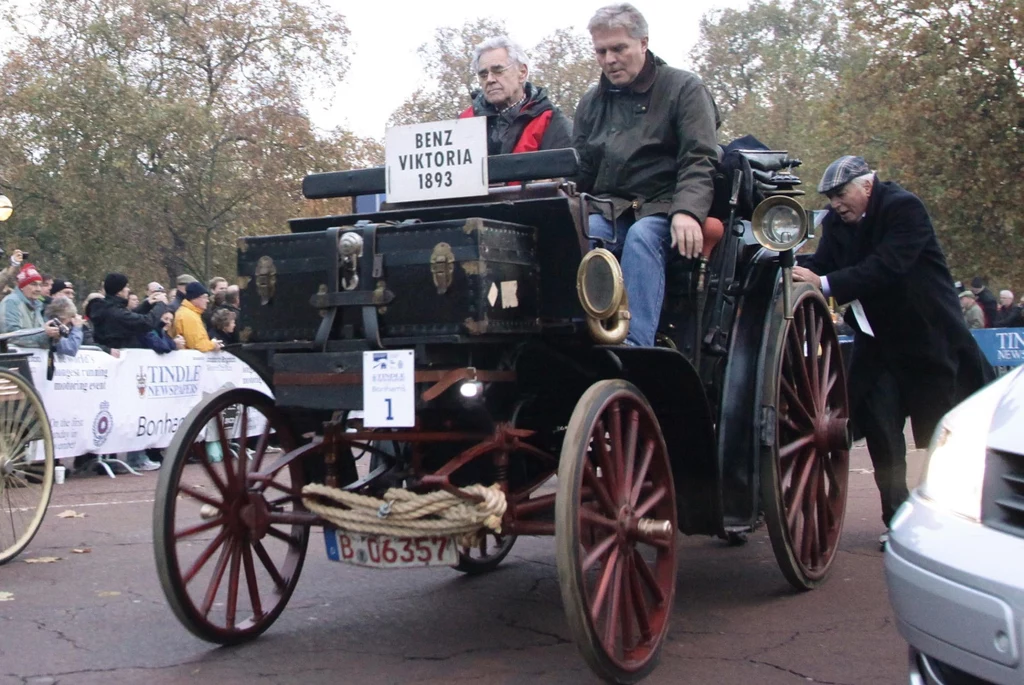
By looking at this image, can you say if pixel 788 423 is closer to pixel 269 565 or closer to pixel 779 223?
pixel 779 223

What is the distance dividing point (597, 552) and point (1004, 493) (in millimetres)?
1373

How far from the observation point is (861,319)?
6.36 m

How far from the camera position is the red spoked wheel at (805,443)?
5.12 meters

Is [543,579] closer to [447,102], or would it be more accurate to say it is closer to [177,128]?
[177,128]

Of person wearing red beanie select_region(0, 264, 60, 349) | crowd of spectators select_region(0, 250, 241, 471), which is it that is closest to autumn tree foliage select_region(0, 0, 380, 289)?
crowd of spectators select_region(0, 250, 241, 471)

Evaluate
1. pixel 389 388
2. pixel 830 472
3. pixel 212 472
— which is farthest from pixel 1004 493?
pixel 830 472

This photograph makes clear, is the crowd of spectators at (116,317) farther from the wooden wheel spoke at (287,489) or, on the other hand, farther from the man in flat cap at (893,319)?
the man in flat cap at (893,319)

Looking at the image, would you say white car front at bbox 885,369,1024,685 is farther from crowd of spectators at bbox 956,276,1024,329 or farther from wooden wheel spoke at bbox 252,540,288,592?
crowd of spectators at bbox 956,276,1024,329

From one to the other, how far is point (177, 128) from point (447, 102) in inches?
624

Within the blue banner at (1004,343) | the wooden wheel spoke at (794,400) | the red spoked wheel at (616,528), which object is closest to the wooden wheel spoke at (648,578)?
the red spoked wheel at (616,528)

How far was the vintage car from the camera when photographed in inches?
157

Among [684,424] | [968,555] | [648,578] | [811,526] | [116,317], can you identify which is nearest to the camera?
[968,555]

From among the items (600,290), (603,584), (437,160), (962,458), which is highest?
(437,160)

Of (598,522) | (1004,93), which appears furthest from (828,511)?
(1004,93)
